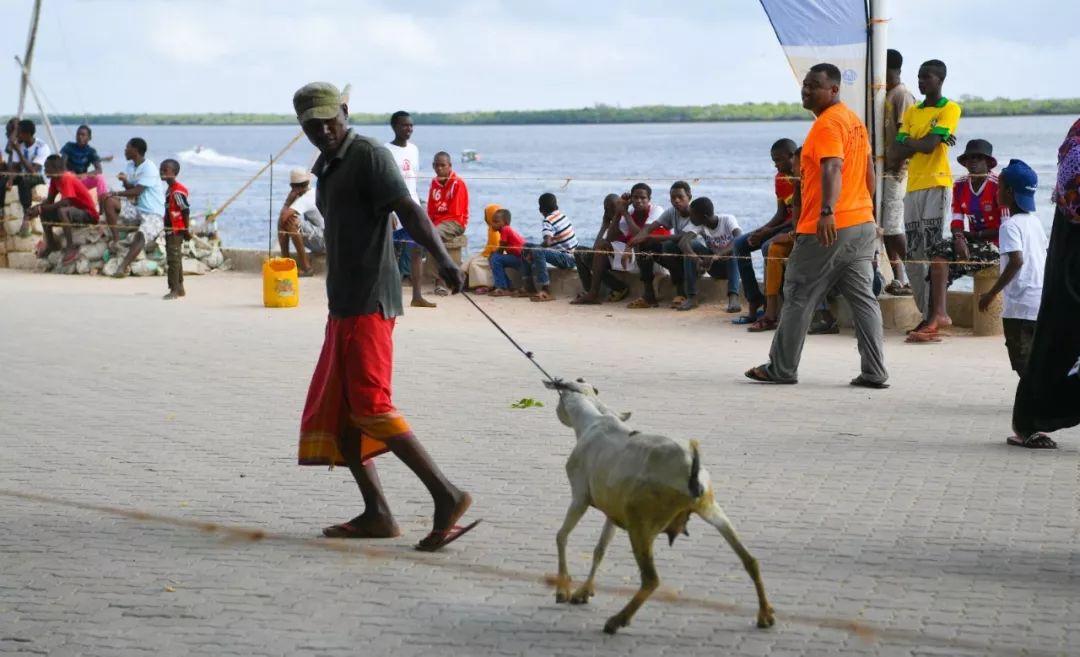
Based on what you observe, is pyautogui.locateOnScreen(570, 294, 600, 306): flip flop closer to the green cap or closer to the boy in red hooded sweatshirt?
the boy in red hooded sweatshirt

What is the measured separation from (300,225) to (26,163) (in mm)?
5336

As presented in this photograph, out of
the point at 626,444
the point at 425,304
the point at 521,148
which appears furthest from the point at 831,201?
the point at 521,148

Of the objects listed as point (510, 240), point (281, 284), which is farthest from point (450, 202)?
point (281, 284)

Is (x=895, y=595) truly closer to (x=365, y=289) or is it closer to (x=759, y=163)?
(x=365, y=289)

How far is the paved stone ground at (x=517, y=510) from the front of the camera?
16.9ft

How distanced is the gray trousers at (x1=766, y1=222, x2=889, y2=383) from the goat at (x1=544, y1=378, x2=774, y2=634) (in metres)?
4.70

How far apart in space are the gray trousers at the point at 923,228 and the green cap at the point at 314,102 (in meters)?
7.73

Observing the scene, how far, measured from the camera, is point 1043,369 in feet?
22.8

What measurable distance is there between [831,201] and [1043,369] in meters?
2.89

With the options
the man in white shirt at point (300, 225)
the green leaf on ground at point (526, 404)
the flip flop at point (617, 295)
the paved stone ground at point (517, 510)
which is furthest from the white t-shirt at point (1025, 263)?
the man in white shirt at point (300, 225)

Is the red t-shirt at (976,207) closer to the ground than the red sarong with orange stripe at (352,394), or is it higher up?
higher up

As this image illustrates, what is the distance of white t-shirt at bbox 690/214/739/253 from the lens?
14438 millimetres

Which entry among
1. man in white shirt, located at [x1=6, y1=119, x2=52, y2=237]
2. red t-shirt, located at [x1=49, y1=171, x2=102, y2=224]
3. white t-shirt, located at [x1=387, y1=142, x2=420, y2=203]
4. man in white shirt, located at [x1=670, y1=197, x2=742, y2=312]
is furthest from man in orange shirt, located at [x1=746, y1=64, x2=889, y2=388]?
man in white shirt, located at [x1=6, y1=119, x2=52, y2=237]

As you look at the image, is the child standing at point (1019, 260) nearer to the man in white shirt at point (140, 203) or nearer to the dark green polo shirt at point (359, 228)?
the dark green polo shirt at point (359, 228)
